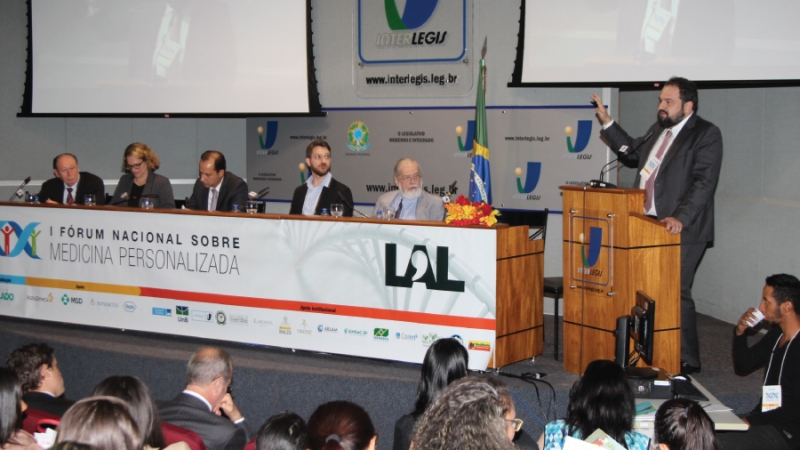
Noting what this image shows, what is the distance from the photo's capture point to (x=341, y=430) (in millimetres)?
2336

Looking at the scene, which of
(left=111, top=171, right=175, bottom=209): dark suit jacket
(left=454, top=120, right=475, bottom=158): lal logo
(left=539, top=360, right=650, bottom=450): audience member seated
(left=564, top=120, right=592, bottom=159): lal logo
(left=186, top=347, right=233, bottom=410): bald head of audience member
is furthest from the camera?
(left=454, top=120, right=475, bottom=158): lal logo

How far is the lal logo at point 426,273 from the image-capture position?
4531 mm

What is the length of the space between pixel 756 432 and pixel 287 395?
2644 millimetres

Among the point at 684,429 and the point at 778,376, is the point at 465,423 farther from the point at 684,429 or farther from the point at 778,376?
the point at 778,376

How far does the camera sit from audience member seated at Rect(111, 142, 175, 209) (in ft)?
20.3

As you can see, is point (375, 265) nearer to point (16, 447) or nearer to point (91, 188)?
point (16, 447)

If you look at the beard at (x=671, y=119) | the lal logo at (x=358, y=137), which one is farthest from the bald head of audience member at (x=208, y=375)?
the lal logo at (x=358, y=137)

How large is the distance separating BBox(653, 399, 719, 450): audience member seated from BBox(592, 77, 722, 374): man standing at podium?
2045 millimetres

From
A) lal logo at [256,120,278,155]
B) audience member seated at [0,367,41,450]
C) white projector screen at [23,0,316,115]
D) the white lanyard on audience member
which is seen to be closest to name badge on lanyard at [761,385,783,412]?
the white lanyard on audience member

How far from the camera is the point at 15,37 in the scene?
8.34 meters

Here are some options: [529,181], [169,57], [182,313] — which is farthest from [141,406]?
[169,57]

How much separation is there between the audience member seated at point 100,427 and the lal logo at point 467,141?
5.05m

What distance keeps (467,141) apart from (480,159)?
2.81ft

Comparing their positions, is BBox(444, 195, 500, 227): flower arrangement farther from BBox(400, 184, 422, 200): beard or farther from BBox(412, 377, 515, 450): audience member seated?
BBox(412, 377, 515, 450): audience member seated
